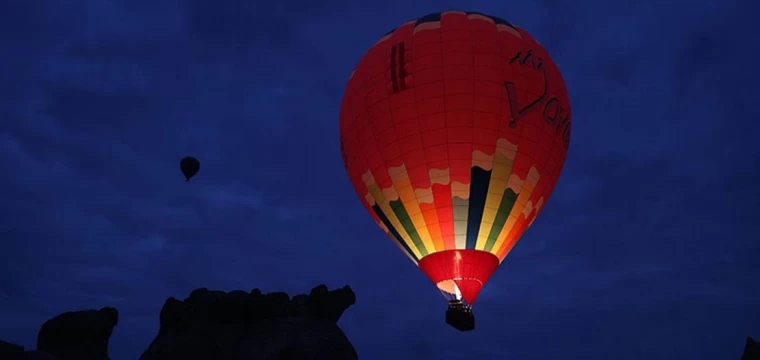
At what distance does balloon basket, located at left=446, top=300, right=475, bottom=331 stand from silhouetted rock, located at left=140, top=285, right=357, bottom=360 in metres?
3.25

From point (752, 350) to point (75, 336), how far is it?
14.1m

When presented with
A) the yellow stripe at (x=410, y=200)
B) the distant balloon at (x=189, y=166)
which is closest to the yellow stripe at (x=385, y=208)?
the yellow stripe at (x=410, y=200)

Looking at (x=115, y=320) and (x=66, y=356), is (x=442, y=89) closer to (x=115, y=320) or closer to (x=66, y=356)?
(x=115, y=320)

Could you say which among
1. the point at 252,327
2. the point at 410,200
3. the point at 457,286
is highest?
the point at 410,200

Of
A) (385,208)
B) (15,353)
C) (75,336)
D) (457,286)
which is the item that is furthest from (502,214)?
(15,353)

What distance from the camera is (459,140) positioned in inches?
667

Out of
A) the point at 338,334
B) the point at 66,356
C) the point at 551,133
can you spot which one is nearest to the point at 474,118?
the point at 551,133

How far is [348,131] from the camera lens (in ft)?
62.2

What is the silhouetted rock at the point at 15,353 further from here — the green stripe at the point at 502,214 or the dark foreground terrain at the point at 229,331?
the green stripe at the point at 502,214

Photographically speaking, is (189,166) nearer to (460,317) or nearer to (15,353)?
(460,317)

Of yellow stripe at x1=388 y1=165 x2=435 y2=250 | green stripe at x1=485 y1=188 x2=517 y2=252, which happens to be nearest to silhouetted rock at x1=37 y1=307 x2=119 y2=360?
yellow stripe at x1=388 y1=165 x2=435 y2=250

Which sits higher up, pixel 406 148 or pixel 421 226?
pixel 406 148

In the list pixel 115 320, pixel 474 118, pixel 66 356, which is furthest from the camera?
pixel 474 118

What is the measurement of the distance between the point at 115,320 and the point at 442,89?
10187mm
